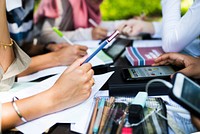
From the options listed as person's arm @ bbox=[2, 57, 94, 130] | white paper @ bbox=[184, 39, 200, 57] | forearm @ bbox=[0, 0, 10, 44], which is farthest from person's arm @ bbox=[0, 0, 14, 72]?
white paper @ bbox=[184, 39, 200, 57]

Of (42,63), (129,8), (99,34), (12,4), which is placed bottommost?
(42,63)

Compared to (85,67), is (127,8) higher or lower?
higher

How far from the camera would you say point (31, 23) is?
1.47 metres

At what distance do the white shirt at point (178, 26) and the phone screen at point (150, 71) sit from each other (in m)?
0.18

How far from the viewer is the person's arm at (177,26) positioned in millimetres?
1114

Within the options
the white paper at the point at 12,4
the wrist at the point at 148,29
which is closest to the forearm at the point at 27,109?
the white paper at the point at 12,4

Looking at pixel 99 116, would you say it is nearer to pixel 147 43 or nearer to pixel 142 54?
pixel 142 54

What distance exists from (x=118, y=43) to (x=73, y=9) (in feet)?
1.52

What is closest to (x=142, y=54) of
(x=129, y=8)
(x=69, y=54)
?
(x=69, y=54)

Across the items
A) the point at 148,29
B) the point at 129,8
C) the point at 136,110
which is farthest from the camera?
the point at 129,8

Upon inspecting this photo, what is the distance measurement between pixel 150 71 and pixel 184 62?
0.13 m

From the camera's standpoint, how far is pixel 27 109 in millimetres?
797

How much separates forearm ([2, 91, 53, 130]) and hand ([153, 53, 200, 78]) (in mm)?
432

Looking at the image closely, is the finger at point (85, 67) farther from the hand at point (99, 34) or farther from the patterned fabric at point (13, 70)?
the hand at point (99, 34)
